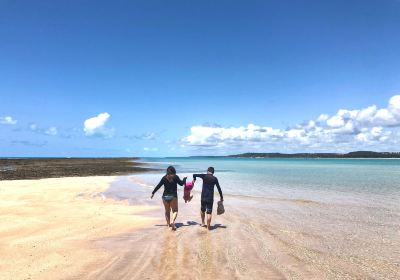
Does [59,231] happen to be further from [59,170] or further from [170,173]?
[59,170]

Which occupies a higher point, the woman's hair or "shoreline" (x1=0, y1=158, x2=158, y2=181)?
the woman's hair

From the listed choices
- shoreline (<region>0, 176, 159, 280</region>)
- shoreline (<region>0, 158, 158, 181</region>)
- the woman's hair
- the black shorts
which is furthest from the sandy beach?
shoreline (<region>0, 158, 158, 181</region>)

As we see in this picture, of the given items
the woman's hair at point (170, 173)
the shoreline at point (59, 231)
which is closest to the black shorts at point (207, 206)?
the woman's hair at point (170, 173)

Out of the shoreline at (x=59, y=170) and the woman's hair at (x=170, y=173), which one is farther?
the shoreline at (x=59, y=170)

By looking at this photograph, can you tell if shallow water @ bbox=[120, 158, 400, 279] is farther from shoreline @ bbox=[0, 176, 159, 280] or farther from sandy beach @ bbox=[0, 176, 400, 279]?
shoreline @ bbox=[0, 176, 159, 280]

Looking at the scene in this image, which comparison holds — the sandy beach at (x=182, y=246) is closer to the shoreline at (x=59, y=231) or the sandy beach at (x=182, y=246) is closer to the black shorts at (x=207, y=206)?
the shoreline at (x=59, y=231)

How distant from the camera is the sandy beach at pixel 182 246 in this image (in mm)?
8547

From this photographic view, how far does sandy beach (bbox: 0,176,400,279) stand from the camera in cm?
855

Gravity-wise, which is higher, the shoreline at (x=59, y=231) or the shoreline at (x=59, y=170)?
the shoreline at (x=59, y=170)

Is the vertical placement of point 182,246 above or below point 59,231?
below

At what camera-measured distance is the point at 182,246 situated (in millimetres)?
10812

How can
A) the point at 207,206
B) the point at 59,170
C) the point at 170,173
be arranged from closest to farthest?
1. the point at 170,173
2. the point at 207,206
3. the point at 59,170

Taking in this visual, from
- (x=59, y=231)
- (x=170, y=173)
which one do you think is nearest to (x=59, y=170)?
(x=59, y=231)

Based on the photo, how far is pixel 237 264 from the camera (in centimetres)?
908
